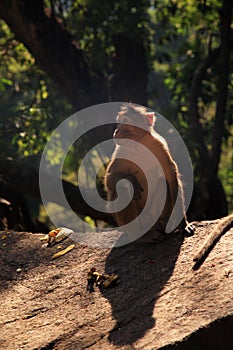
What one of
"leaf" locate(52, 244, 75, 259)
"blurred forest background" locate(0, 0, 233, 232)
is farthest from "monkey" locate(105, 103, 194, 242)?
"blurred forest background" locate(0, 0, 233, 232)

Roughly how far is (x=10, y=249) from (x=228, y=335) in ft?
7.96

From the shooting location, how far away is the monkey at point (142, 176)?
191 inches

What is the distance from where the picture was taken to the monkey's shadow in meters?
3.62

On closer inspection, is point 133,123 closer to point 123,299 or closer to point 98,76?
point 123,299

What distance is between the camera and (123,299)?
4.04 meters

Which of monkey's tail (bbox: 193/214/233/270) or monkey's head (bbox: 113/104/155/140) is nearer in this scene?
monkey's tail (bbox: 193/214/233/270)

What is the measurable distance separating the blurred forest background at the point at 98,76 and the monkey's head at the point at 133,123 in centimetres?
215

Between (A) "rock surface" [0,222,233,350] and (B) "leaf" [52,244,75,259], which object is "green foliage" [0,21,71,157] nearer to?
(B) "leaf" [52,244,75,259]

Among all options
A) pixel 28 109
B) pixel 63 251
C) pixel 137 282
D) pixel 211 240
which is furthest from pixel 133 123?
pixel 28 109

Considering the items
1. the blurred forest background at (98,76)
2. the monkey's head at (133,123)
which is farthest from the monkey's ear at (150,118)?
the blurred forest background at (98,76)

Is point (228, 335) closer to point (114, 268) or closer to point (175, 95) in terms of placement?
point (114, 268)

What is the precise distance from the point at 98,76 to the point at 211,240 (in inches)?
195

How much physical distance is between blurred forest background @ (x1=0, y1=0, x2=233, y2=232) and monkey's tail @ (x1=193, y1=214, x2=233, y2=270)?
295cm

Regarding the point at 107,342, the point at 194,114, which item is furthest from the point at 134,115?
the point at 194,114
